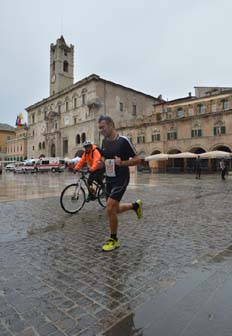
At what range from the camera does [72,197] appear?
22.0ft

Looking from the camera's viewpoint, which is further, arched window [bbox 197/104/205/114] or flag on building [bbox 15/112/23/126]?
flag on building [bbox 15/112/23/126]

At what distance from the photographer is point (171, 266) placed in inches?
124

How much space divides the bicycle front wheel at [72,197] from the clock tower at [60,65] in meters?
61.5

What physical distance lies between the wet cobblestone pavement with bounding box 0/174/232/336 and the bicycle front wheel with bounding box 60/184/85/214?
53 centimetres

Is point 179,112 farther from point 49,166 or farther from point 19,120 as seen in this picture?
Result: point 19,120

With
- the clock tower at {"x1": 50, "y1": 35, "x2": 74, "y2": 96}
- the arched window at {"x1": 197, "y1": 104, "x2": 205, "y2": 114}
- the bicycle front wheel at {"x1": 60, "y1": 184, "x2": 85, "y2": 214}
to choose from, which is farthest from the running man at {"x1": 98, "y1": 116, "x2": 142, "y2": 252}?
the clock tower at {"x1": 50, "y1": 35, "x2": 74, "y2": 96}

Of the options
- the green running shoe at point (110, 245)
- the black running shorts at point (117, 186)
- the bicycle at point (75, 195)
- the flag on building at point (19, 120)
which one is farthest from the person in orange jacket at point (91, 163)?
the flag on building at point (19, 120)

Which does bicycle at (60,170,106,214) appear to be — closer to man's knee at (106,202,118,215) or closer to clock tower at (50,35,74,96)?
man's knee at (106,202,118,215)

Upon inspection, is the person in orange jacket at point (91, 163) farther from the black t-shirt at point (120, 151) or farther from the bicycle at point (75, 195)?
the black t-shirt at point (120, 151)

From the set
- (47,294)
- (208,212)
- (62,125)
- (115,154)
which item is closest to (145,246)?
(115,154)

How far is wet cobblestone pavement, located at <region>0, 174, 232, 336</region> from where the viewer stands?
6.91 feet

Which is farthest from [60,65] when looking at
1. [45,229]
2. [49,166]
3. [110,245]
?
[110,245]

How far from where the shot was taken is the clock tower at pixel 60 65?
63.2m

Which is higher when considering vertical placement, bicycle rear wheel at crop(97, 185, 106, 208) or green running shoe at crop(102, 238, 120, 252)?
bicycle rear wheel at crop(97, 185, 106, 208)
